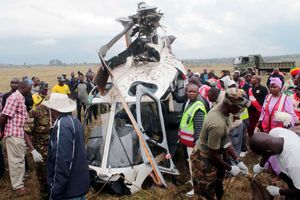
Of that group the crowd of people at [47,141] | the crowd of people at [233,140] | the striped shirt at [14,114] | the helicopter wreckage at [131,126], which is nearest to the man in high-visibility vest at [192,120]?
the crowd of people at [233,140]

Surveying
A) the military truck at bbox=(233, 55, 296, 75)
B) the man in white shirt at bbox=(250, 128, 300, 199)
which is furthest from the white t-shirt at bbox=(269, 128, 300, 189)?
the military truck at bbox=(233, 55, 296, 75)

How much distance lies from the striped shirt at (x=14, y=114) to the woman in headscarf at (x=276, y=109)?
459 centimetres

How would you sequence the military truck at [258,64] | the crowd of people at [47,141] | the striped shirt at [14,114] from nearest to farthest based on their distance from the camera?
the crowd of people at [47,141] → the striped shirt at [14,114] → the military truck at [258,64]

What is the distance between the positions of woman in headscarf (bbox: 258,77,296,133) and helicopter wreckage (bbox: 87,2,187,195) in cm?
194

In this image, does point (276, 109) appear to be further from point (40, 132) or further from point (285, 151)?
point (40, 132)

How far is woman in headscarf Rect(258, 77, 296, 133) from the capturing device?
215 inches

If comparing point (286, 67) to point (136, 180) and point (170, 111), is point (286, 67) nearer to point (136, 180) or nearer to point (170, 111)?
point (170, 111)

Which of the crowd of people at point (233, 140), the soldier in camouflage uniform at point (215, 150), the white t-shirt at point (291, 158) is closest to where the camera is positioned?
the white t-shirt at point (291, 158)

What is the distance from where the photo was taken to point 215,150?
3.70 meters

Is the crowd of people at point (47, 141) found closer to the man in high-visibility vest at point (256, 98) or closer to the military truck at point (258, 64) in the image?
the man in high-visibility vest at point (256, 98)

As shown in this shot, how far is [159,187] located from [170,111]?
222cm

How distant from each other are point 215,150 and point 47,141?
319cm

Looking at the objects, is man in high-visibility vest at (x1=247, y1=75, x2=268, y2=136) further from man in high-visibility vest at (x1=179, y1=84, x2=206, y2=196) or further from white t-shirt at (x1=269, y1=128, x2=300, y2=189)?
white t-shirt at (x1=269, y1=128, x2=300, y2=189)

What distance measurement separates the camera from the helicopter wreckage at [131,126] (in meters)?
5.45
